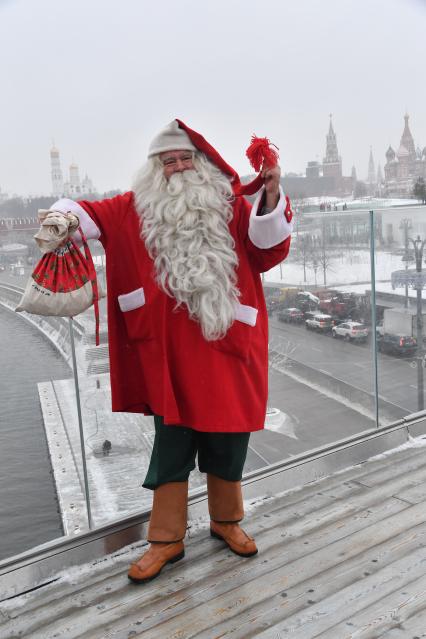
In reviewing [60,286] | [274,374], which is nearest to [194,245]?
[60,286]

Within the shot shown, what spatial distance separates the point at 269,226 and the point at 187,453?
67 cm

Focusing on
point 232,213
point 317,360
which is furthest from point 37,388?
point 317,360

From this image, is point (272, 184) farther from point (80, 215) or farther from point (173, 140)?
point (80, 215)

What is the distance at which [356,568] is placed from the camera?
5.66 feet

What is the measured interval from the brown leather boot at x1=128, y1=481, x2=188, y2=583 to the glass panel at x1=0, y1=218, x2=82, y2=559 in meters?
0.26

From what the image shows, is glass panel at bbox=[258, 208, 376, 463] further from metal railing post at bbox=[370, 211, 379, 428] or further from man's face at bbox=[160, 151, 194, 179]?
man's face at bbox=[160, 151, 194, 179]

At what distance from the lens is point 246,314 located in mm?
1720

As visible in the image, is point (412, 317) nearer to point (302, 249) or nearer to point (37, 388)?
point (302, 249)

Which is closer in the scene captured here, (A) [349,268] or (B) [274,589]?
(B) [274,589]

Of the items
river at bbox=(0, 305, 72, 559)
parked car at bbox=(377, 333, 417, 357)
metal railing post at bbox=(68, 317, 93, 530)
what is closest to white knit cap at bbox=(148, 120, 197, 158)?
metal railing post at bbox=(68, 317, 93, 530)

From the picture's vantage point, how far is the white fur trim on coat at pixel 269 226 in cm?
161

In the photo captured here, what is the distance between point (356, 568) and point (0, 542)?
992 mm

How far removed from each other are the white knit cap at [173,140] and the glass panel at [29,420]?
41 centimetres

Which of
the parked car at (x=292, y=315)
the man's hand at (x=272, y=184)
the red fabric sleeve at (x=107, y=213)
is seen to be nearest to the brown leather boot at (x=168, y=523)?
A: the red fabric sleeve at (x=107, y=213)
